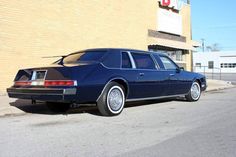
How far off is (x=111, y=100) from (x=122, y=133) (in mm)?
1994

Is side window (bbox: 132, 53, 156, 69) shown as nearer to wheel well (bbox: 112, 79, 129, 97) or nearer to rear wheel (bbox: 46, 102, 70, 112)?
wheel well (bbox: 112, 79, 129, 97)

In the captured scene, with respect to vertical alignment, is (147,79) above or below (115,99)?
above

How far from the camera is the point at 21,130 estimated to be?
7402 mm

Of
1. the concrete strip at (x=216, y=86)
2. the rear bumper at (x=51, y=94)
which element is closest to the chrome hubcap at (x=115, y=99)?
the rear bumper at (x=51, y=94)

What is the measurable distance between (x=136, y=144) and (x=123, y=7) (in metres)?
14.4

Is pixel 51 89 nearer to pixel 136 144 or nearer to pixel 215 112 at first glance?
pixel 136 144

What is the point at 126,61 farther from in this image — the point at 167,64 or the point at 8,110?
the point at 8,110

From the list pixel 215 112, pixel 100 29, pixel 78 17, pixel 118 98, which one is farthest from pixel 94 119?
pixel 100 29

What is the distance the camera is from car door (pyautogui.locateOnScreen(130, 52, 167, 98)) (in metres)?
9.92

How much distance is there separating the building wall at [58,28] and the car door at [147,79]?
533cm

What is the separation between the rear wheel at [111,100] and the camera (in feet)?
29.1

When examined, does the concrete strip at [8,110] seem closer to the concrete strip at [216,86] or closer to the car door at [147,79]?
the car door at [147,79]

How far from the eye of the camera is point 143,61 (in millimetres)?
10469

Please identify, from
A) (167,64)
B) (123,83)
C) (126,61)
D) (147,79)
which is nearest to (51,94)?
(123,83)
